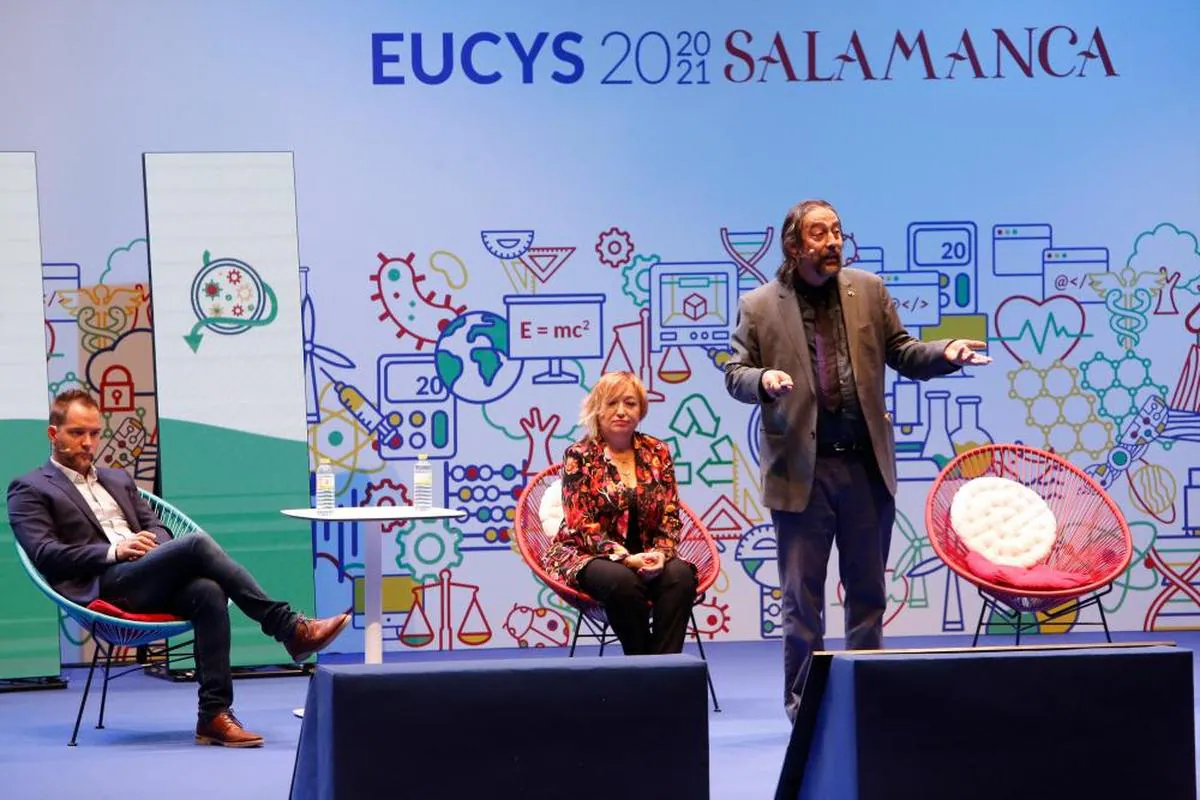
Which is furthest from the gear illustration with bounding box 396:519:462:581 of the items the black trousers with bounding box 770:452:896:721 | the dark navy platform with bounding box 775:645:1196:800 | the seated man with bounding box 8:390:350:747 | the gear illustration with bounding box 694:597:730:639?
the dark navy platform with bounding box 775:645:1196:800

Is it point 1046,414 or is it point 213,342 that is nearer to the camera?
point 213,342

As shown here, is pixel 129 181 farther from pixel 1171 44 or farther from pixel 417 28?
pixel 1171 44

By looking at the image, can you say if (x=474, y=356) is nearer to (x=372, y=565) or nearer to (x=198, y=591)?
(x=372, y=565)

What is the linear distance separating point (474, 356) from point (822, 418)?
232 cm

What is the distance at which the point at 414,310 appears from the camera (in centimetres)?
671

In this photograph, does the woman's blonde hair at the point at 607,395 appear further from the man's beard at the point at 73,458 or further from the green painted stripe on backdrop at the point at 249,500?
the man's beard at the point at 73,458

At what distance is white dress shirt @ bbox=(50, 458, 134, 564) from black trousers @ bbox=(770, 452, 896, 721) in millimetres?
2220

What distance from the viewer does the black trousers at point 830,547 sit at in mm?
4770

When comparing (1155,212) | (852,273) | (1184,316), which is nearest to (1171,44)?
(1155,212)

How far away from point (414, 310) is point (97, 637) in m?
2.04

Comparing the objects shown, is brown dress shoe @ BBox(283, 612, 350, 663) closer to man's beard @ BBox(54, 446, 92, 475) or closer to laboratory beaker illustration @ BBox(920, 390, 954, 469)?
man's beard @ BBox(54, 446, 92, 475)

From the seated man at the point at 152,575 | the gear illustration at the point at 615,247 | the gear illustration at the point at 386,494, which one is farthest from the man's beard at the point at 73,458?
the gear illustration at the point at 615,247

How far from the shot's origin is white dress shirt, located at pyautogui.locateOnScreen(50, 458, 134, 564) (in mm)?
5496

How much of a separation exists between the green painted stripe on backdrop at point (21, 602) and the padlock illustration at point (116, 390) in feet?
1.27
